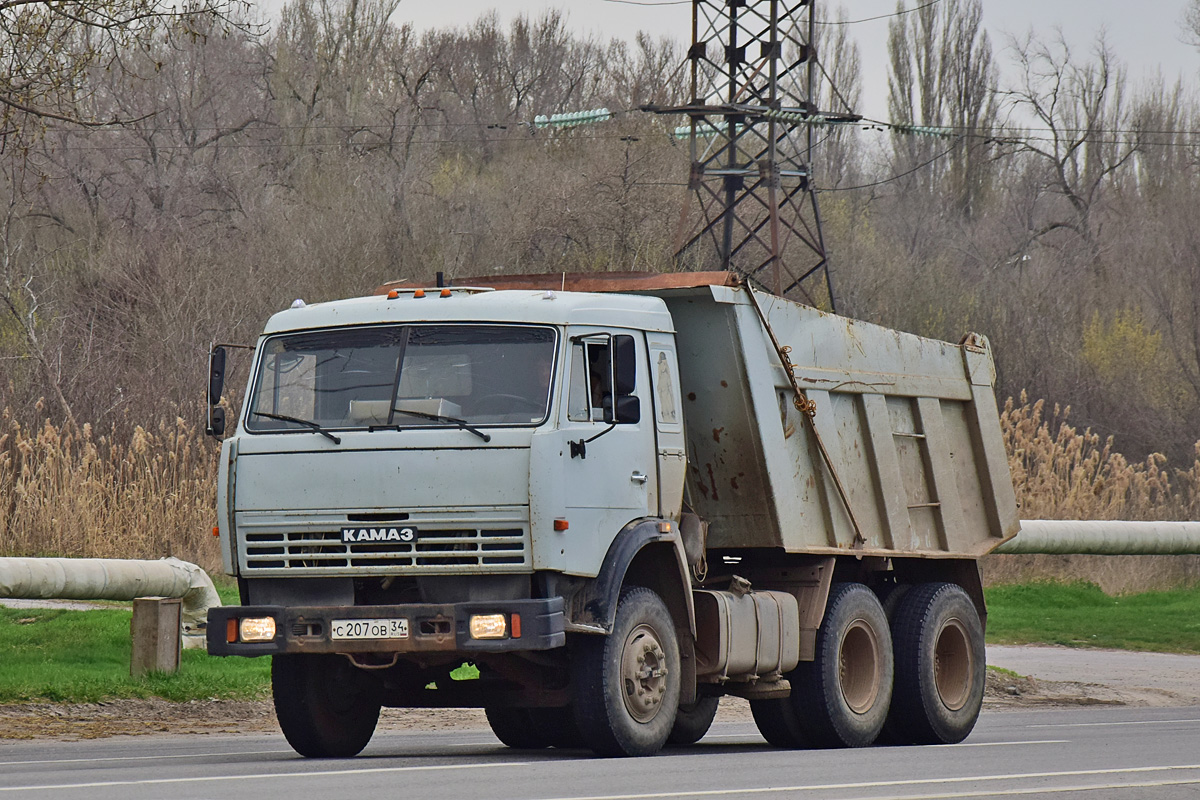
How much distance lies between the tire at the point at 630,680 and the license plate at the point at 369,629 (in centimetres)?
102

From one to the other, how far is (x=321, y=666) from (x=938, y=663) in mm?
5052

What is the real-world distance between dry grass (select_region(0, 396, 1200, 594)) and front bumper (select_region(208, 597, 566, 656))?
930cm

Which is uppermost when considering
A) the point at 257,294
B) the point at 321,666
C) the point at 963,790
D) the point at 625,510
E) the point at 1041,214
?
the point at 1041,214

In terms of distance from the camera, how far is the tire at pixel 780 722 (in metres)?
12.0

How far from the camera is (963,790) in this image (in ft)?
25.5

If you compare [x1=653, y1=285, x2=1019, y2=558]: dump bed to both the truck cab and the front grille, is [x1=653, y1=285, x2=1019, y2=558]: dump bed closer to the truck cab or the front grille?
the truck cab

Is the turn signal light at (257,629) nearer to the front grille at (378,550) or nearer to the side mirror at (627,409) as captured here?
the front grille at (378,550)

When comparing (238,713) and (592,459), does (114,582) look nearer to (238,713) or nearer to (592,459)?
(238,713)

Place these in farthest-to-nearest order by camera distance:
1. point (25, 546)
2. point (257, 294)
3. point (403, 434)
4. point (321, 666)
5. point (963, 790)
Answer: point (257, 294), point (25, 546), point (321, 666), point (403, 434), point (963, 790)

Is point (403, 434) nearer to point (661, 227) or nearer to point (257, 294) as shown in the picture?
point (257, 294)

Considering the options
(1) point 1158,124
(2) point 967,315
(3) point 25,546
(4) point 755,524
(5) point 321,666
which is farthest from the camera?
(1) point 1158,124

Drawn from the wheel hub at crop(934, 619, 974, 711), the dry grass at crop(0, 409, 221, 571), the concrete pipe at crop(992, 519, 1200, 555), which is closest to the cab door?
the wheel hub at crop(934, 619, 974, 711)

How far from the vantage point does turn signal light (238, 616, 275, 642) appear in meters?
9.65

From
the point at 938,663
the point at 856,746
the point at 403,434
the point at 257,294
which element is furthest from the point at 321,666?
the point at 257,294
